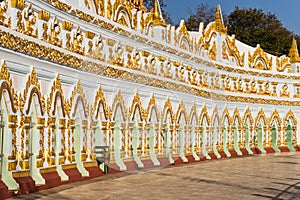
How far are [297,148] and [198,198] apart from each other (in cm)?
2307

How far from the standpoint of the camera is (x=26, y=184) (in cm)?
1208

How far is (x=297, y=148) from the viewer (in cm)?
3394

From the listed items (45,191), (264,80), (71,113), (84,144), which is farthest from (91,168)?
(264,80)

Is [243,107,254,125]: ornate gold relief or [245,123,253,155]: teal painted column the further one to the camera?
[243,107,254,125]: ornate gold relief

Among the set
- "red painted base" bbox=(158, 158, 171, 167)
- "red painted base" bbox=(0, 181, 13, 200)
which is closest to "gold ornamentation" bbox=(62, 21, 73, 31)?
"red painted base" bbox=(0, 181, 13, 200)

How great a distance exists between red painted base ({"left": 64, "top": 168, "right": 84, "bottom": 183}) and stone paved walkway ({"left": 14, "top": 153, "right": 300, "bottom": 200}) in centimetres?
24

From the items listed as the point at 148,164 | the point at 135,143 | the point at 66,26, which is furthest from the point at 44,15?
the point at 148,164

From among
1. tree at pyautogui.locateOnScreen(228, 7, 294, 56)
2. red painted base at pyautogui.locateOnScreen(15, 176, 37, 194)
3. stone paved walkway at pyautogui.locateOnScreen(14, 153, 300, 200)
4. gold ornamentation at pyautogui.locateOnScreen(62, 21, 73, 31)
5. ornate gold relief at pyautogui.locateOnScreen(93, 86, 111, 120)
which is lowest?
stone paved walkway at pyautogui.locateOnScreen(14, 153, 300, 200)

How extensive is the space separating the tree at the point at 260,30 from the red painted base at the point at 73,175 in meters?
43.0

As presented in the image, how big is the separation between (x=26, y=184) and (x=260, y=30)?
4928 centimetres

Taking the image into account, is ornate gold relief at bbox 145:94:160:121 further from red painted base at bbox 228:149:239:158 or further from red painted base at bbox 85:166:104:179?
red painted base at bbox 228:149:239:158

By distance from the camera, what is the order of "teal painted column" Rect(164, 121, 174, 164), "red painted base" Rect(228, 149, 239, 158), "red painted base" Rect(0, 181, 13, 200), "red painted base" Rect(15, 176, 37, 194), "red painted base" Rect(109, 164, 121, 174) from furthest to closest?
1. "red painted base" Rect(228, 149, 239, 158)
2. "teal painted column" Rect(164, 121, 174, 164)
3. "red painted base" Rect(109, 164, 121, 174)
4. "red painted base" Rect(15, 176, 37, 194)
5. "red painted base" Rect(0, 181, 13, 200)

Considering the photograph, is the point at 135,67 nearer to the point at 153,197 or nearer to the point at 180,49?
the point at 180,49

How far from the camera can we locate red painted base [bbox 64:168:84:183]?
14391 millimetres
